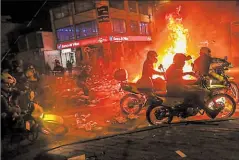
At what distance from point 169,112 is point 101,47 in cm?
2593

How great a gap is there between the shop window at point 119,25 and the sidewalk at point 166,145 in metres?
27.6

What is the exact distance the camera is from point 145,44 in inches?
1544

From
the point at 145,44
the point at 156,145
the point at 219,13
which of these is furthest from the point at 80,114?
the point at 145,44

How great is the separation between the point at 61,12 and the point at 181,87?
32701mm

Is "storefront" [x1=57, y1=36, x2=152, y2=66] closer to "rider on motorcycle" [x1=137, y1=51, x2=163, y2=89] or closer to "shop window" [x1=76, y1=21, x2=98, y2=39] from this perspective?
"shop window" [x1=76, y1=21, x2=98, y2=39]

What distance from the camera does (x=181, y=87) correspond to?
579cm

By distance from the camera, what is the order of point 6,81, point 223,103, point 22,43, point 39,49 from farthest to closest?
point 22,43 < point 39,49 < point 223,103 < point 6,81

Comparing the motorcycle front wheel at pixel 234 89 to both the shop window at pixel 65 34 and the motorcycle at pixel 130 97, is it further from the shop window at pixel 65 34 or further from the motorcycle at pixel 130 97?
the shop window at pixel 65 34

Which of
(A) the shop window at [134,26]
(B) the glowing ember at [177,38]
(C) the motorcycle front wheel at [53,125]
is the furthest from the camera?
(A) the shop window at [134,26]

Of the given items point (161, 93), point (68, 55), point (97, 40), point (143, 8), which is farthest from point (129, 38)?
point (161, 93)

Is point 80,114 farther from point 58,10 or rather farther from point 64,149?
point 58,10

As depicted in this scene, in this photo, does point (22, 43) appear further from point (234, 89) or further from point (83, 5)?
point (234, 89)

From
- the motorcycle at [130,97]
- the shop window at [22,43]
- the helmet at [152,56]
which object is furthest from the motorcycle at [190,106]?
the shop window at [22,43]

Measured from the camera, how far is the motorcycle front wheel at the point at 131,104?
24.2 ft
